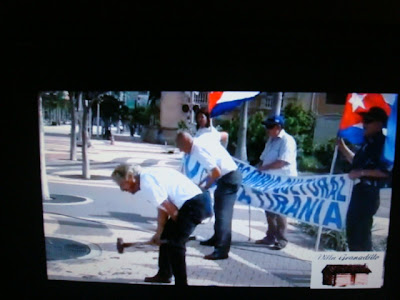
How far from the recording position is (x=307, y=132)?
1921 mm

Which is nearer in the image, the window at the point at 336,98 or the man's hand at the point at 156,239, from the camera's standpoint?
the window at the point at 336,98

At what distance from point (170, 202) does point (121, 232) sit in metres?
0.34

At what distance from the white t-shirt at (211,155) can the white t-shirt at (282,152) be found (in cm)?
19

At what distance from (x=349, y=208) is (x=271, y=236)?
1.53ft

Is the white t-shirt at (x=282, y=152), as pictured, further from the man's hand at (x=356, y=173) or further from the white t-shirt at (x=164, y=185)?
the white t-shirt at (x=164, y=185)

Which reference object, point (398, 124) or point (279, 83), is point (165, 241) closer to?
point (279, 83)

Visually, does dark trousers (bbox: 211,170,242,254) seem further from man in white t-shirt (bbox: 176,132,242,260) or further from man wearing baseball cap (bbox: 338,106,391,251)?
man wearing baseball cap (bbox: 338,106,391,251)

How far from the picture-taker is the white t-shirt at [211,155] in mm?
1956

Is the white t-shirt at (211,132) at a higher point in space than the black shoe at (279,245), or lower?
higher

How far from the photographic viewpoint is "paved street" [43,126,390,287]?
6.58 feet

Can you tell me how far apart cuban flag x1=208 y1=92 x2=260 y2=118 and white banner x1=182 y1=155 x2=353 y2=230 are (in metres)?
0.35

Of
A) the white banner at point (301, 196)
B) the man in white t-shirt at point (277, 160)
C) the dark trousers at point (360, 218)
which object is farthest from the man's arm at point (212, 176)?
the dark trousers at point (360, 218)

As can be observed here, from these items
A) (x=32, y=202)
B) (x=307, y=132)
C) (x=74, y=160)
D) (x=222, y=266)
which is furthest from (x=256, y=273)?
(x=32, y=202)

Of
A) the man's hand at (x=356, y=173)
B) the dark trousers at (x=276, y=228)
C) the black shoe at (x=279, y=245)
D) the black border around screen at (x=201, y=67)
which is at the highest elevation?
the black border around screen at (x=201, y=67)
